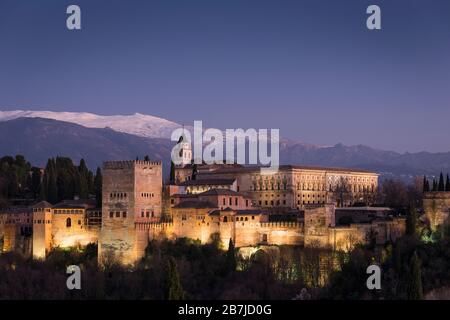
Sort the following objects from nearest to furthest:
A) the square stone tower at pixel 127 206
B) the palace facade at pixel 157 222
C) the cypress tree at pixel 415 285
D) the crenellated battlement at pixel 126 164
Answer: the cypress tree at pixel 415 285 → the palace facade at pixel 157 222 → the square stone tower at pixel 127 206 → the crenellated battlement at pixel 126 164

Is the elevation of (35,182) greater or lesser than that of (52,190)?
greater

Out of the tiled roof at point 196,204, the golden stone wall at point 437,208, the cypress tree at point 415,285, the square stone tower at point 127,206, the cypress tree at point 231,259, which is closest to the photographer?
the cypress tree at point 415,285

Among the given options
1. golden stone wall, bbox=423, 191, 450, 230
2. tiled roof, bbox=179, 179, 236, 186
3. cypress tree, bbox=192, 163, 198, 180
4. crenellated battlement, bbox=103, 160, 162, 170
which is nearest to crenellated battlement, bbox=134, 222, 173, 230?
crenellated battlement, bbox=103, 160, 162, 170

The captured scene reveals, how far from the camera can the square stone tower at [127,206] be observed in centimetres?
5378

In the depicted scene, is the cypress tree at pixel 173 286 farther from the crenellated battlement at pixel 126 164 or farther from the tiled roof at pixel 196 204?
the crenellated battlement at pixel 126 164

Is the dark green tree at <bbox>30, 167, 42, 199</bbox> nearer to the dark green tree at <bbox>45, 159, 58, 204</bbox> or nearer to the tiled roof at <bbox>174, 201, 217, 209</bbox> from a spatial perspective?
the dark green tree at <bbox>45, 159, 58, 204</bbox>

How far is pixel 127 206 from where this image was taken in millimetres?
54312

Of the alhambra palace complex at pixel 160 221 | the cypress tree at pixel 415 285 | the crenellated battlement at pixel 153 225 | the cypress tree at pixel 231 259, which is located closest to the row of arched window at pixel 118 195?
the alhambra palace complex at pixel 160 221

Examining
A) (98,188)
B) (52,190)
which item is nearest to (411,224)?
(98,188)

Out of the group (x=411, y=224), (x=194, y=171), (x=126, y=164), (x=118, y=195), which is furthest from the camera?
(x=194, y=171)

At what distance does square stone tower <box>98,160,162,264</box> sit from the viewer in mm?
53781

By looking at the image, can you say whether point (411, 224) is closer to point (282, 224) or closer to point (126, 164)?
point (282, 224)
